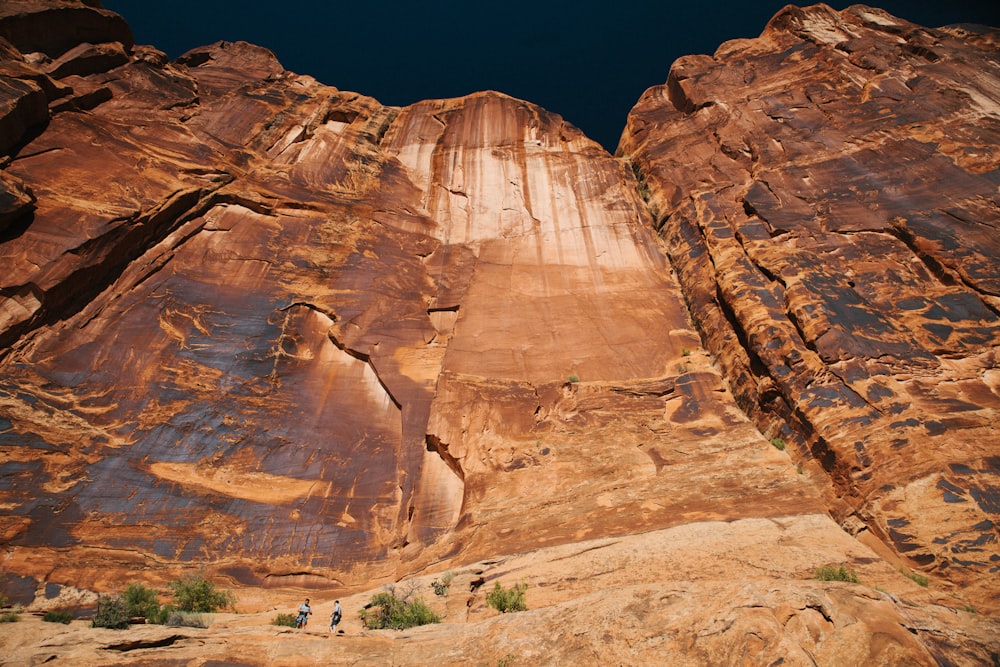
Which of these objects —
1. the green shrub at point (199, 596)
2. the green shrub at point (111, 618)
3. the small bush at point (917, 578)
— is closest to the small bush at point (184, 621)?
the green shrub at point (111, 618)

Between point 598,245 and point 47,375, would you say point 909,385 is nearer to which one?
point 598,245

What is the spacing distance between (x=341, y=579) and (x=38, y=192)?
16.6 metres

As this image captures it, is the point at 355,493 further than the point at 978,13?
No

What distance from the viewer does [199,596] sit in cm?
1253

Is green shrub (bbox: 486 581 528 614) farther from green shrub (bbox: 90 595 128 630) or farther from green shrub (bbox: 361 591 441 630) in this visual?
green shrub (bbox: 90 595 128 630)

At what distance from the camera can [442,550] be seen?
14.7 metres

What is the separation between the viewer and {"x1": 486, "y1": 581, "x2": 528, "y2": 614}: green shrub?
35.6 feet

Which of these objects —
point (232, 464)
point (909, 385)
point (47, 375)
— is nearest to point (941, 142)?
point (909, 385)

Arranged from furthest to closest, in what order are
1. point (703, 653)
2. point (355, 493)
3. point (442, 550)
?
point (355, 493), point (442, 550), point (703, 653)

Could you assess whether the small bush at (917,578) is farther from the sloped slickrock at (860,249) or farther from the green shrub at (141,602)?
the green shrub at (141,602)

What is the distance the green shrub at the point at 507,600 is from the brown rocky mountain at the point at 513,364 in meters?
0.35

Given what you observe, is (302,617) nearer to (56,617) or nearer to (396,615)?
(396,615)

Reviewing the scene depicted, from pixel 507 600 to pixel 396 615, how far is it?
2.21 m

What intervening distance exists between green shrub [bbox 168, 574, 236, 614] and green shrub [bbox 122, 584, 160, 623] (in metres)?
0.47
